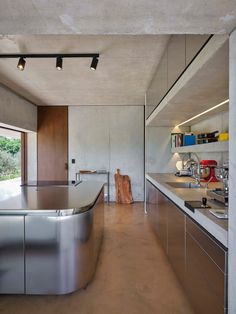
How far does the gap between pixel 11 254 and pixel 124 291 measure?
109 centimetres

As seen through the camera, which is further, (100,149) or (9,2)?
(100,149)

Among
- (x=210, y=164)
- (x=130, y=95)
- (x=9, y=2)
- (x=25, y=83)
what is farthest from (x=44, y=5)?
(x=130, y=95)

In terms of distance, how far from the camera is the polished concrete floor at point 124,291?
192 centimetres

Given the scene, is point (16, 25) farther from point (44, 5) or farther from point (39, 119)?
point (39, 119)

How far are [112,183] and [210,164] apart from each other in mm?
3465

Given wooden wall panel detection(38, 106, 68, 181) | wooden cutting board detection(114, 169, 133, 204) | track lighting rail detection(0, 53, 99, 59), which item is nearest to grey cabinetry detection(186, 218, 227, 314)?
track lighting rail detection(0, 53, 99, 59)

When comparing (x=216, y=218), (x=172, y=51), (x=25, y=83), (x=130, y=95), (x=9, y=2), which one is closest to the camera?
(x=9, y=2)

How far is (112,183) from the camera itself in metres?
6.29

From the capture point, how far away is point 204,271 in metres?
1.52

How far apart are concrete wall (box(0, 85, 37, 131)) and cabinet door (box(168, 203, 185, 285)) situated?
3607 millimetres

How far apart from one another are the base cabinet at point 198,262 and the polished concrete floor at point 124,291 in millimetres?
219

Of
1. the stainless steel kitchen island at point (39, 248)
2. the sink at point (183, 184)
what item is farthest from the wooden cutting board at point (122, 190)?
the stainless steel kitchen island at point (39, 248)

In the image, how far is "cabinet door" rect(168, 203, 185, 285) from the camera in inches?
80.0

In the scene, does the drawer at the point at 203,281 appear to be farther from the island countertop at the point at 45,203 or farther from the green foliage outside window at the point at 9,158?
the green foliage outside window at the point at 9,158
